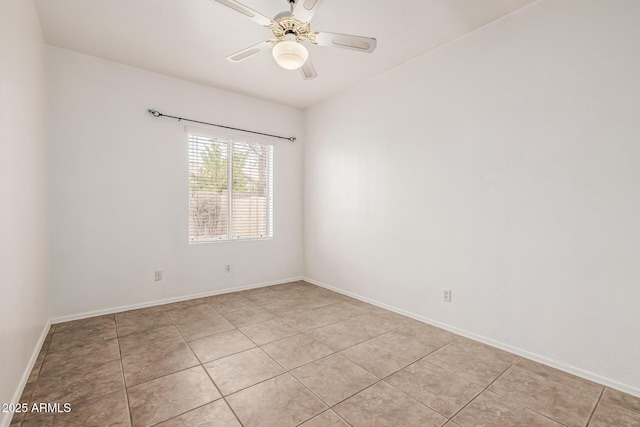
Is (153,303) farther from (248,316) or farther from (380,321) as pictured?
(380,321)

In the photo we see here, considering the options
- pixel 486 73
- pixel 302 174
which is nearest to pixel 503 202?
pixel 486 73

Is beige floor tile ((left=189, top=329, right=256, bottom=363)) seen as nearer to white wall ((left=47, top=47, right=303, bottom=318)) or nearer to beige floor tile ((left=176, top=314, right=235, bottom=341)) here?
beige floor tile ((left=176, top=314, right=235, bottom=341))

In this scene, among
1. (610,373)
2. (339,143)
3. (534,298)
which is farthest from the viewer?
(339,143)

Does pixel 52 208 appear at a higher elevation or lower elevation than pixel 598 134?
lower

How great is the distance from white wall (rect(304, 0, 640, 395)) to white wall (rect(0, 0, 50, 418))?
316cm

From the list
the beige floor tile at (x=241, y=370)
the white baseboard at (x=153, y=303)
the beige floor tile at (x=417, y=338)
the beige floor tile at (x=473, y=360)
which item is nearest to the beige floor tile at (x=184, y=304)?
the white baseboard at (x=153, y=303)

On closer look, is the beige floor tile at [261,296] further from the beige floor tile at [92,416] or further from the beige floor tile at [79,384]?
the beige floor tile at [92,416]

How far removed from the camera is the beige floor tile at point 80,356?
7.23ft

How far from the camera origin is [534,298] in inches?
94.3

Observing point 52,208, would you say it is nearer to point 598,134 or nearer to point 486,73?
point 486,73

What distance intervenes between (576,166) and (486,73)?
3.61 ft

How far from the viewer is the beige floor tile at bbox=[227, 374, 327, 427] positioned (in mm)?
1679

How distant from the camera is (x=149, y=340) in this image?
2.67 metres

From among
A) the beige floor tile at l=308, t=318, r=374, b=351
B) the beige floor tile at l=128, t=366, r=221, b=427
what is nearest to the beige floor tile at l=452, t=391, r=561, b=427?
the beige floor tile at l=308, t=318, r=374, b=351
